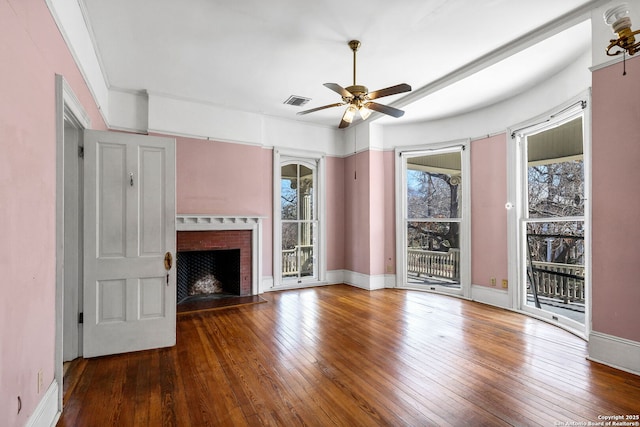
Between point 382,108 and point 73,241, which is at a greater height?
point 382,108

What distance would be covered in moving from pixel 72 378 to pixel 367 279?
173 inches

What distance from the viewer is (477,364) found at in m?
2.86

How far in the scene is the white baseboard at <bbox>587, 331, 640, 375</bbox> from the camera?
2641 mm

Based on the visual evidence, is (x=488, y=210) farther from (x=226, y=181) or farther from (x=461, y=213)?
(x=226, y=181)

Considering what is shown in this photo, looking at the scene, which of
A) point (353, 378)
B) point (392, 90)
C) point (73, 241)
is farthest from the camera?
point (392, 90)

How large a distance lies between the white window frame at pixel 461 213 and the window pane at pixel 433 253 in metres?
0.13

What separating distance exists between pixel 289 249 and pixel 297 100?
8.73ft

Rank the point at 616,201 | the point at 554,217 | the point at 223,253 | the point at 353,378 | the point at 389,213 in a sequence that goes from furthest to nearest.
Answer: the point at 389,213, the point at 223,253, the point at 554,217, the point at 616,201, the point at 353,378

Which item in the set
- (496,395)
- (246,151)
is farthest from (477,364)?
(246,151)

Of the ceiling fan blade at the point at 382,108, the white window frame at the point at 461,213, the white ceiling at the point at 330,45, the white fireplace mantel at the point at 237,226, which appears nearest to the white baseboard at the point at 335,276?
the white window frame at the point at 461,213

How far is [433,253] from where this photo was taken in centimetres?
580

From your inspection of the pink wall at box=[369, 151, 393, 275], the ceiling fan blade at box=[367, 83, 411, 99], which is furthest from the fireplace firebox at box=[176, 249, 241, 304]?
the ceiling fan blade at box=[367, 83, 411, 99]

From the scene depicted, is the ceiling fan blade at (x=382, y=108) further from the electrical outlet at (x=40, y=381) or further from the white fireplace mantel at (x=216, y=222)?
the electrical outlet at (x=40, y=381)

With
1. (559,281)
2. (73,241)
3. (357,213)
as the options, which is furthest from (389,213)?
(73,241)
